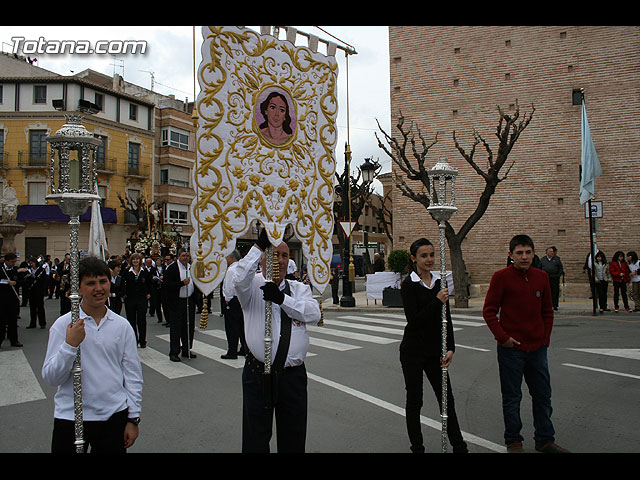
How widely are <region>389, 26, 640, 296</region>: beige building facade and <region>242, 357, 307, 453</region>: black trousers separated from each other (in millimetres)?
18241

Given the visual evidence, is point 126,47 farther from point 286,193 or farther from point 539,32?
point 286,193

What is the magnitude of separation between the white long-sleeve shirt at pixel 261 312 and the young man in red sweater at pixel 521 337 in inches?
74.2

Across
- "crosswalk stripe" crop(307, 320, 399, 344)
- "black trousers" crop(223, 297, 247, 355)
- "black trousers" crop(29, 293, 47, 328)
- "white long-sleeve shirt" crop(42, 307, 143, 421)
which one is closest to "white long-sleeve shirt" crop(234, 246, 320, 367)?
"white long-sleeve shirt" crop(42, 307, 143, 421)

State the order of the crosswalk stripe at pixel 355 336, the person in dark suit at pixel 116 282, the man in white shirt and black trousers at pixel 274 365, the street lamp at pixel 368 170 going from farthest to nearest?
the street lamp at pixel 368 170 < the crosswalk stripe at pixel 355 336 < the person in dark suit at pixel 116 282 < the man in white shirt and black trousers at pixel 274 365

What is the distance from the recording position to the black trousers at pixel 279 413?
3.22 m

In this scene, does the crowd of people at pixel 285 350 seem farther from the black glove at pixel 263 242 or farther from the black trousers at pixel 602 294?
the black trousers at pixel 602 294

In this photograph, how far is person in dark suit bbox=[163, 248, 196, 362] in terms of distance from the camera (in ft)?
27.0

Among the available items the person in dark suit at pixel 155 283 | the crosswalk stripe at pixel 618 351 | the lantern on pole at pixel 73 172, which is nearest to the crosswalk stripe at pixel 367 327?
the crosswalk stripe at pixel 618 351

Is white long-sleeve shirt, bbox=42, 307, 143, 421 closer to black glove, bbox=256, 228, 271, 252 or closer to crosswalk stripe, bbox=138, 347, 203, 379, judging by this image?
black glove, bbox=256, 228, 271, 252

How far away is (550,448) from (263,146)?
11.7 feet

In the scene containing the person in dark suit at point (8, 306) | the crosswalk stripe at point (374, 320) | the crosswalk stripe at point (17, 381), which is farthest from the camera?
the crosswalk stripe at point (374, 320)

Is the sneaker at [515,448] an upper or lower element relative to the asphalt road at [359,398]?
upper

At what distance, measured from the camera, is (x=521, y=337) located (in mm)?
4395

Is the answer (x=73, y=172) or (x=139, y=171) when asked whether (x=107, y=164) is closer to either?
(x=139, y=171)
